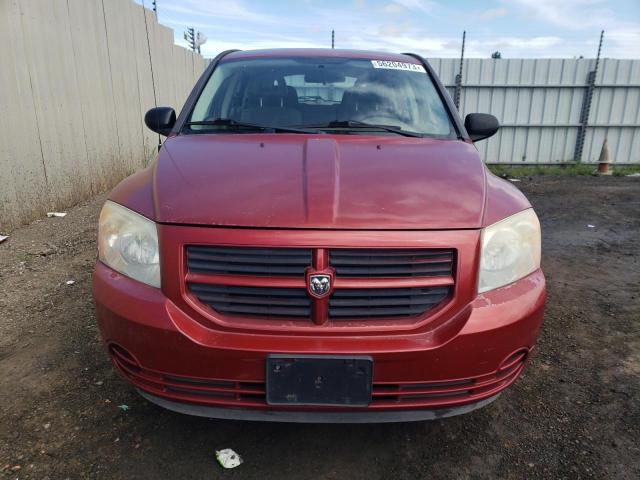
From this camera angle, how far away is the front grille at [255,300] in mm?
1674

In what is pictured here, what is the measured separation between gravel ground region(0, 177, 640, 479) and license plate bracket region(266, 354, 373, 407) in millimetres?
446

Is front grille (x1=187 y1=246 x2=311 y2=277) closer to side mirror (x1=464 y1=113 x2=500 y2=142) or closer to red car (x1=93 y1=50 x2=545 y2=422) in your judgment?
red car (x1=93 y1=50 x2=545 y2=422)

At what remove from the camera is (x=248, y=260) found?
1.67 m

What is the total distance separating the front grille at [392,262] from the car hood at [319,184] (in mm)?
88

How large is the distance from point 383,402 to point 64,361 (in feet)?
6.19

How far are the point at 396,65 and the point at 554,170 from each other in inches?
385

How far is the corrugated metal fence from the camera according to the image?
37.1 ft

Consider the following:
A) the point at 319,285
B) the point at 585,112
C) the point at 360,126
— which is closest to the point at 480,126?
the point at 360,126

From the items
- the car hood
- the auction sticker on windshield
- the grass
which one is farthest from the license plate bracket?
the grass

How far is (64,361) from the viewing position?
8.73 ft

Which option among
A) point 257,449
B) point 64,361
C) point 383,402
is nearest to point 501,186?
point 383,402

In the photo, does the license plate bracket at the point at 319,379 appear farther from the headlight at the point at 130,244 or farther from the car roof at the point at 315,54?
the car roof at the point at 315,54

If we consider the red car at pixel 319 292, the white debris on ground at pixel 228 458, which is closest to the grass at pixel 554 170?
the red car at pixel 319 292

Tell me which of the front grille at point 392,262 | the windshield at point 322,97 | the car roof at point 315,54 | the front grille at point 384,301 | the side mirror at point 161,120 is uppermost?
the car roof at point 315,54
